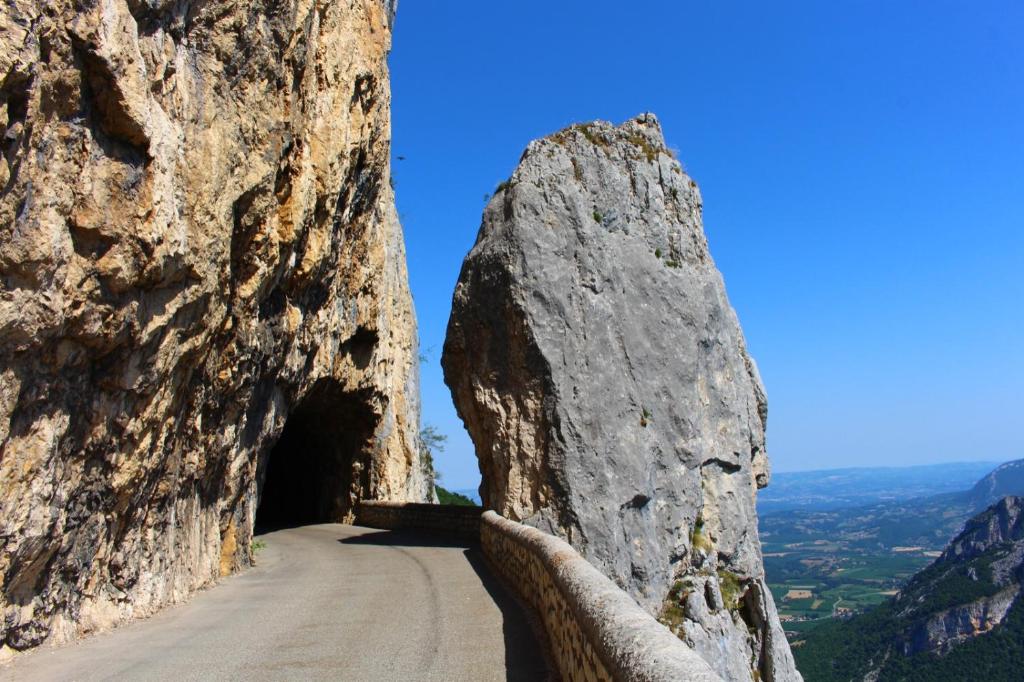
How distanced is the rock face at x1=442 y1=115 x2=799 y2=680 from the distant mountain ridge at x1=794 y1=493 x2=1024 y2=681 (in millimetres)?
78724

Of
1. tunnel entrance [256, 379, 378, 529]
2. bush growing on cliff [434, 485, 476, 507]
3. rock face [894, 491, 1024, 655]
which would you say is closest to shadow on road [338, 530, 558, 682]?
tunnel entrance [256, 379, 378, 529]

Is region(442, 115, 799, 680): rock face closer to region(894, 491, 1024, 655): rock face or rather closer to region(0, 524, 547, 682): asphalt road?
region(0, 524, 547, 682): asphalt road

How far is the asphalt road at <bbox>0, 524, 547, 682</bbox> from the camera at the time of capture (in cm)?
838

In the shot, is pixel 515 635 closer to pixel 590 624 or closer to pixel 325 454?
pixel 590 624

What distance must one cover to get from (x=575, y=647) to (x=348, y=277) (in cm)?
1808

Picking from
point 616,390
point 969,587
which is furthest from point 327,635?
point 969,587

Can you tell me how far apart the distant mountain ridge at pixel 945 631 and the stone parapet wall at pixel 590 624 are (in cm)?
8714

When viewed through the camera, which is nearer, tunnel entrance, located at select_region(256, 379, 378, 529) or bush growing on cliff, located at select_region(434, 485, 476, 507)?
tunnel entrance, located at select_region(256, 379, 378, 529)

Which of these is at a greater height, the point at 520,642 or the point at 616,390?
the point at 616,390

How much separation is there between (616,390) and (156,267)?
990 centimetres

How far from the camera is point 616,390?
56.2ft

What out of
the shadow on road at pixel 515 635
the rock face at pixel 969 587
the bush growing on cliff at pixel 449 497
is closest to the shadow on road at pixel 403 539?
the shadow on road at pixel 515 635

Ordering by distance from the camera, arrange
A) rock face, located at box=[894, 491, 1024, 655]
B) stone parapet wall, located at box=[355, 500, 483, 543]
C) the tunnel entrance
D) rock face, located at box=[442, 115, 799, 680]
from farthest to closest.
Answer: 1. rock face, located at box=[894, 491, 1024, 655]
2. the tunnel entrance
3. stone parapet wall, located at box=[355, 500, 483, 543]
4. rock face, located at box=[442, 115, 799, 680]

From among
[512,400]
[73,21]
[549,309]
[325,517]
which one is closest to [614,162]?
[549,309]
